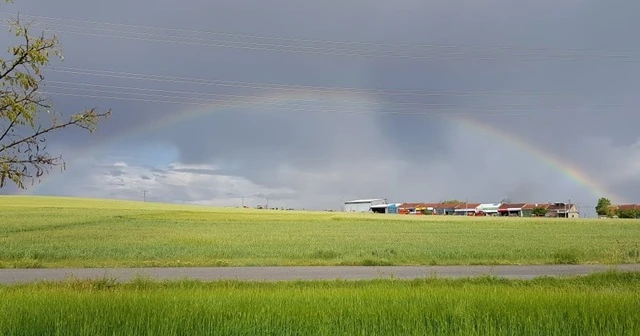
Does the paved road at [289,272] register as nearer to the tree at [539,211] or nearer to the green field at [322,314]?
the green field at [322,314]

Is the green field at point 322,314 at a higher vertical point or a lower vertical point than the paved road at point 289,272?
higher

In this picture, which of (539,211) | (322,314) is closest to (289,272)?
(322,314)

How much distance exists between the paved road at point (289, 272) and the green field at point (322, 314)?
9.31 m

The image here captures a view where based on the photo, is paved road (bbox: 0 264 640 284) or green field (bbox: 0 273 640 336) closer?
green field (bbox: 0 273 640 336)

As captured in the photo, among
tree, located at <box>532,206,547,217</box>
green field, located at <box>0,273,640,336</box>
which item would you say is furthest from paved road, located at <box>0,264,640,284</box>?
tree, located at <box>532,206,547,217</box>

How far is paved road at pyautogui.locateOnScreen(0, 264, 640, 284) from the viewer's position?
21797 mm

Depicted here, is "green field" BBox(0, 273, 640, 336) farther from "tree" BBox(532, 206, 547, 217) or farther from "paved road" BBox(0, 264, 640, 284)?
"tree" BBox(532, 206, 547, 217)

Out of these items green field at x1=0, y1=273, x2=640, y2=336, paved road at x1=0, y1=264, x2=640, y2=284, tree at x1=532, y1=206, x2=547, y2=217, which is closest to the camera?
green field at x1=0, y1=273, x2=640, y2=336

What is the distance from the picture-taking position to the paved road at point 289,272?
21797mm

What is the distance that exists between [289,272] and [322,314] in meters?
14.9

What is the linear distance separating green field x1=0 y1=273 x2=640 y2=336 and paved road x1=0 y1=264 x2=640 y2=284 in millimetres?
9311

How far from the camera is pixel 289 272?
24.5 meters

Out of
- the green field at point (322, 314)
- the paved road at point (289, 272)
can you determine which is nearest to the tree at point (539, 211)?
the paved road at point (289, 272)

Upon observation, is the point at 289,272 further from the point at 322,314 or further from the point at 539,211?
the point at 539,211
